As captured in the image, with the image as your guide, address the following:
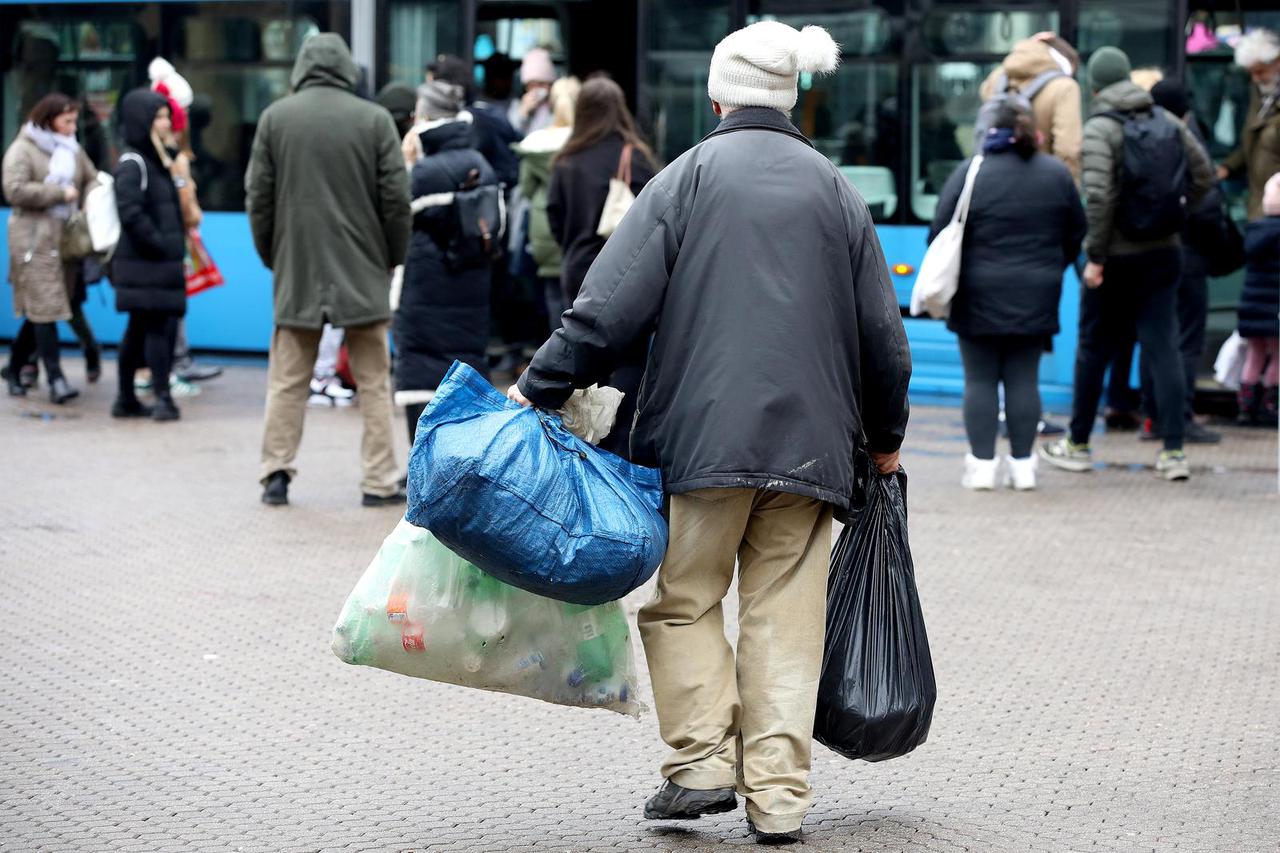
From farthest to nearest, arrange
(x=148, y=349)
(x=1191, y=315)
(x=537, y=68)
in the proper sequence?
(x=537, y=68) → (x=148, y=349) → (x=1191, y=315)

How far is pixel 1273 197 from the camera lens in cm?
1012

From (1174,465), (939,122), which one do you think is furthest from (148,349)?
(1174,465)

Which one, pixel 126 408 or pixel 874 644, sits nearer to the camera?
pixel 874 644

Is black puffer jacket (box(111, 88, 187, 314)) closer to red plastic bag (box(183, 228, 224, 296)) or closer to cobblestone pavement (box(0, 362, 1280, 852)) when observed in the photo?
red plastic bag (box(183, 228, 224, 296))

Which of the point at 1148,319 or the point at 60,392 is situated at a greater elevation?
the point at 1148,319

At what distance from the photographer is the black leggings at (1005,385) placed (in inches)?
346

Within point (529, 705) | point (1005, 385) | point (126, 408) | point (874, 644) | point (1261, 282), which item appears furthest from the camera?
point (126, 408)

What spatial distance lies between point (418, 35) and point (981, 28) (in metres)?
3.81

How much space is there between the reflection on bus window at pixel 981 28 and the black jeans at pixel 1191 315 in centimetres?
156

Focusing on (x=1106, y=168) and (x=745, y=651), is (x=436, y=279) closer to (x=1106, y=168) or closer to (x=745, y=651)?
(x=1106, y=168)

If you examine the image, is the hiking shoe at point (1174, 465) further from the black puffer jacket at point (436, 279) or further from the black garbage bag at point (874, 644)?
the black garbage bag at point (874, 644)

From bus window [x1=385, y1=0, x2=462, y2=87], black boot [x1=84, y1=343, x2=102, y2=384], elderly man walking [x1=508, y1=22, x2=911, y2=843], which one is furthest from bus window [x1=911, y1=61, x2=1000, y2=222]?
elderly man walking [x1=508, y1=22, x2=911, y2=843]

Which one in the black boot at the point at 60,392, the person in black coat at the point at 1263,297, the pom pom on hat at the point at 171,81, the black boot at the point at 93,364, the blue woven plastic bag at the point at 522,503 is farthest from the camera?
the black boot at the point at 93,364

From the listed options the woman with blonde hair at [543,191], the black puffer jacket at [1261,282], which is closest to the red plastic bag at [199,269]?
the woman with blonde hair at [543,191]
